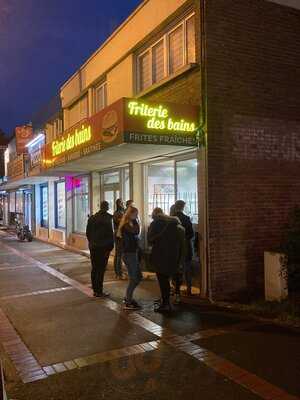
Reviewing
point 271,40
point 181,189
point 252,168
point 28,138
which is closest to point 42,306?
point 181,189

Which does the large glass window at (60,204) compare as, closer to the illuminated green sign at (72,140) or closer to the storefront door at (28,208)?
the storefront door at (28,208)

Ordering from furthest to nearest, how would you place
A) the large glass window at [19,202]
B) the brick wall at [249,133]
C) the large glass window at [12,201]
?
the large glass window at [12,201] → the large glass window at [19,202] → the brick wall at [249,133]

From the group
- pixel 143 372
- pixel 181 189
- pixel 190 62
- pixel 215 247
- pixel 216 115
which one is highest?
pixel 190 62

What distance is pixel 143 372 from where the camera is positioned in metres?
4.79

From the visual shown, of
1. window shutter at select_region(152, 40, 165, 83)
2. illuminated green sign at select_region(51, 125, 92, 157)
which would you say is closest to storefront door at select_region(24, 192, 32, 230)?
illuminated green sign at select_region(51, 125, 92, 157)

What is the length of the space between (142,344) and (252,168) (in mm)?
4269

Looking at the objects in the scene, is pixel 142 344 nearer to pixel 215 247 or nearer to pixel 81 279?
pixel 215 247

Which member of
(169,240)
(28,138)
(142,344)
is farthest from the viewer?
(28,138)

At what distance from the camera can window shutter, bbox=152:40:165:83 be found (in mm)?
10156

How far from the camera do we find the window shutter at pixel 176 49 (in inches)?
370

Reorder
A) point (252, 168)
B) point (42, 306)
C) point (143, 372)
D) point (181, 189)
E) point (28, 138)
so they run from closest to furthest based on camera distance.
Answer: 1. point (143, 372)
2. point (42, 306)
3. point (252, 168)
4. point (181, 189)
5. point (28, 138)

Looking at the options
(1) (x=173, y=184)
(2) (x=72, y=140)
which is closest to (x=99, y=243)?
(1) (x=173, y=184)

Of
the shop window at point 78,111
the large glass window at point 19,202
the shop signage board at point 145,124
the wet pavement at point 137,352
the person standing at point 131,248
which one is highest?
the shop window at point 78,111

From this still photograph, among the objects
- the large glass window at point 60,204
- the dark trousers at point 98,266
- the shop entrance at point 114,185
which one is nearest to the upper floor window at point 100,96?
the shop entrance at point 114,185
